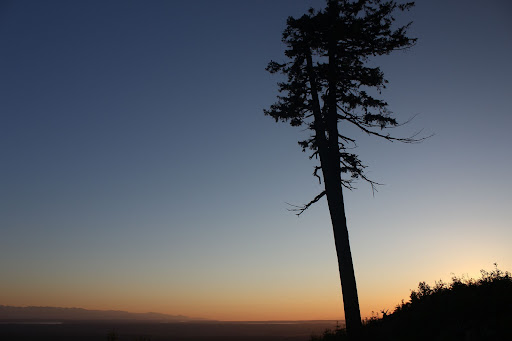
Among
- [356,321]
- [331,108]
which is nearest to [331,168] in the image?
[331,108]

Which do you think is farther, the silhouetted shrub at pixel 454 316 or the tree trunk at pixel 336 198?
the tree trunk at pixel 336 198

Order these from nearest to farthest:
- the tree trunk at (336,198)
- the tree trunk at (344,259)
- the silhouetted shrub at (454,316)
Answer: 1. the silhouetted shrub at (454,316)
2. the tree trunk at (344,259)
3. the tree trunk at (336,198)

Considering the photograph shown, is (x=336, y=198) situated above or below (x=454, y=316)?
above

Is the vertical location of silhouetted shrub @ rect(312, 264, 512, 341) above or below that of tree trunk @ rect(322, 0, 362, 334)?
below

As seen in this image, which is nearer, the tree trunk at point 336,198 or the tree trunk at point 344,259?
the tree trunk at point 344,259

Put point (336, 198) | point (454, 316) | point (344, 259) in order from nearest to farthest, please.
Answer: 1. point (454, 316)
2. point (344, 259)
3. point (336, 198)

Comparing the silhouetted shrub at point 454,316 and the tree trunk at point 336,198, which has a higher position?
the tree trunk at point 336,198

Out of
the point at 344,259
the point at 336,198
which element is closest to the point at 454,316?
the point at 344,259

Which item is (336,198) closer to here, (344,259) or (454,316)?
(344,259)

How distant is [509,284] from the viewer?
9906mm

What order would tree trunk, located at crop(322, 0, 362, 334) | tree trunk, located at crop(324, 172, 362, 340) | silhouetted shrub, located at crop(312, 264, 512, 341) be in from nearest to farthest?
silhouetted shrub, located at crop(312, 264, 512, 341) < tree trunk, located at crop(324, 172, 362, 340) < tree trunk, located at crop(322, 0, 362, 334)

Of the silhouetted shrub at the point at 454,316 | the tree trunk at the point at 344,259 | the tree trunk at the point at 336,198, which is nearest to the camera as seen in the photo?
the silhouetted shrub at the point at 454,316

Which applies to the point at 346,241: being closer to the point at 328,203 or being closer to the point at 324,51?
the point at 328,203

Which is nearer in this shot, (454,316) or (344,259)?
(454,316)
